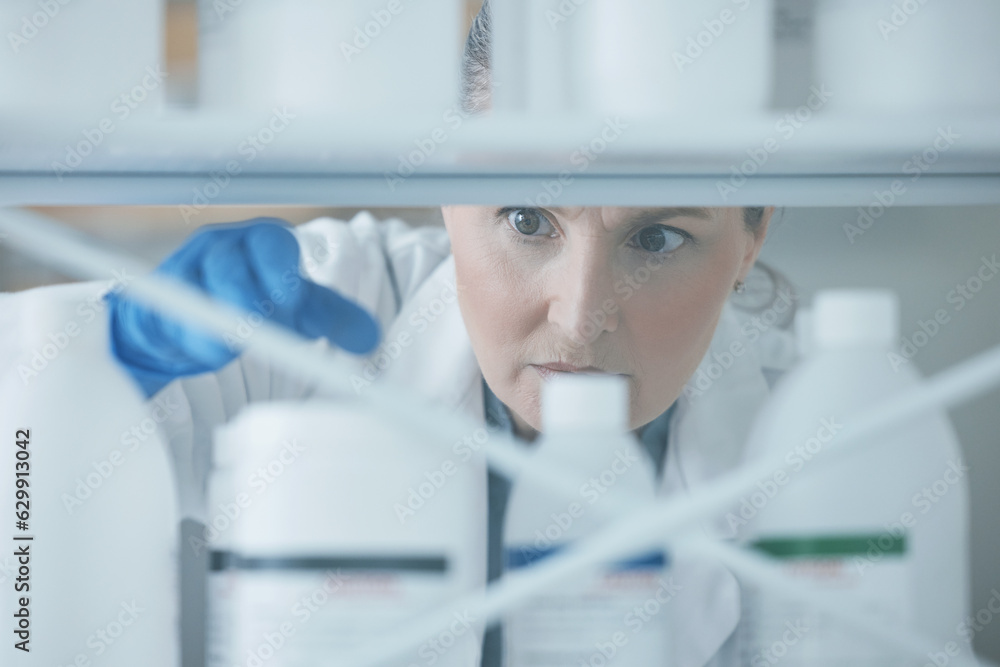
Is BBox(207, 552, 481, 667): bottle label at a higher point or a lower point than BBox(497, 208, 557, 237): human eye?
lower

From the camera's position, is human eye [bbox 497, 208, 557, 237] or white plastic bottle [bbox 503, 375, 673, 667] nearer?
white plastic bottle [bbox 503, 375, 673, 667]

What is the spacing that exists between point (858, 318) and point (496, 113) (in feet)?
0.99

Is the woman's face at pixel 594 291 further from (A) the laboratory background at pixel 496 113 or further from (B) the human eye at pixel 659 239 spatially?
(A) the laboratory background at pixel 496 113

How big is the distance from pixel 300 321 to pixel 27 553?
26 cm

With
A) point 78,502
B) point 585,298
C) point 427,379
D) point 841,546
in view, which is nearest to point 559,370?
point 585,298

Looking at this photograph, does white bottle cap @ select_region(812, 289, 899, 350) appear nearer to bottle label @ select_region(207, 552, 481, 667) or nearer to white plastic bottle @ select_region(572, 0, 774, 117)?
white plastic bottle @ select_region(572, 0, 774, 117)

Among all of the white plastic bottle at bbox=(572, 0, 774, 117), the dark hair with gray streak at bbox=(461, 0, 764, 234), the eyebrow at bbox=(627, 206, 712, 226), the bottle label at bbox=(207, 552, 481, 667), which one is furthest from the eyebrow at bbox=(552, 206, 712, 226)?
the bottle label at bbox=(207, 552, 481, 667)

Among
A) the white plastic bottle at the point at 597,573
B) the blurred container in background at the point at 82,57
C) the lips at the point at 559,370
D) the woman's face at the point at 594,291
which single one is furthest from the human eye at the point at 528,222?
the blurred container in background at the point at 82,57

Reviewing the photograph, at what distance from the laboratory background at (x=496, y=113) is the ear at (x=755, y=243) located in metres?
0.29

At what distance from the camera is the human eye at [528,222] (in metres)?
0.78

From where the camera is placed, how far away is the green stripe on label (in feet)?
1.92

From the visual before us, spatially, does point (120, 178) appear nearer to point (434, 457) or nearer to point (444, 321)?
point (434, 457)

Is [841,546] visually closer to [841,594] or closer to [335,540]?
[841,594]

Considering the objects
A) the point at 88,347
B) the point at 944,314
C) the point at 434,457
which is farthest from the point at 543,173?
the point at 944,314
